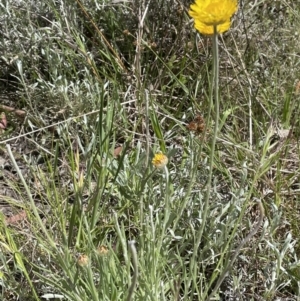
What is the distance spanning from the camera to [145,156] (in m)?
1.25

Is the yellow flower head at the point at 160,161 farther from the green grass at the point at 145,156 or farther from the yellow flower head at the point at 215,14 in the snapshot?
the yellow flower head at the point at 215,14

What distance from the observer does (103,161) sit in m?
1.31

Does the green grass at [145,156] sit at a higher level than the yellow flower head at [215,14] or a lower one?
lower

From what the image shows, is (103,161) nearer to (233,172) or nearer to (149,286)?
(233,172)

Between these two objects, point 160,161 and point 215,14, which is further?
point 160,161

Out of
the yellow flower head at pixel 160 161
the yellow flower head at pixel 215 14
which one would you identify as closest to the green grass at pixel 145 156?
the yellow flower head at pixel 160 161

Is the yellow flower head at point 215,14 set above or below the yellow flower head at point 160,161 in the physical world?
above

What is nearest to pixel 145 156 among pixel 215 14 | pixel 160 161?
pixel 160 161

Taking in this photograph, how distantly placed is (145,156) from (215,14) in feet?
1.86

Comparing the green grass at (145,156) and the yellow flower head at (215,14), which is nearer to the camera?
the yellow flower head at (215,14)

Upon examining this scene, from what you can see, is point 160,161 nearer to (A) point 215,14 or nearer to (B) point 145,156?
(B) point 145,156

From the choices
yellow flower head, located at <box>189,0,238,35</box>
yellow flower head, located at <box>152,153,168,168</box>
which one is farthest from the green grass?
yellow flower head, located at <box>189,0,238,35</box>

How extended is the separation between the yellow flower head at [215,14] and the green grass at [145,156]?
0.24m

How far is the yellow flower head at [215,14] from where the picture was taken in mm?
721
